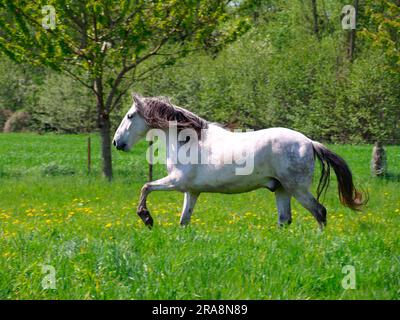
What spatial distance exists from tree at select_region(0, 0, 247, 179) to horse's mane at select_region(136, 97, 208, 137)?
6.92 m

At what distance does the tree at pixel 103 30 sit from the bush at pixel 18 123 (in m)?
25.9

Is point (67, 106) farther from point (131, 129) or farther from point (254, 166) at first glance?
point (254, 166)

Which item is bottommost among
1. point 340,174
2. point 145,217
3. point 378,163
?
point 145,217

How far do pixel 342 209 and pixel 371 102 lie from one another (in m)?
10.4

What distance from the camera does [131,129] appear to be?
384 inches

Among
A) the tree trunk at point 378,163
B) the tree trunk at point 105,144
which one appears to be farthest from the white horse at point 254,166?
the tree trunk at point 378,163

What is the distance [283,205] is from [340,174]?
0.88 meters

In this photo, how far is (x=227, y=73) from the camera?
90.9ft

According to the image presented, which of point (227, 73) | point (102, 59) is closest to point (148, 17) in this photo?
point (102, 59)

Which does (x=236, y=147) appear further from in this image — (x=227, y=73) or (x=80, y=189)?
(x=227, y=73)

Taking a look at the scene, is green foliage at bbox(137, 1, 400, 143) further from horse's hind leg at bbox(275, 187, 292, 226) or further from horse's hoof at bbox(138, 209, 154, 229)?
horse's hoof at bbox(138, 209, 154, 229)

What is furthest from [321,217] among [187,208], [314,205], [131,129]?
[131,129]

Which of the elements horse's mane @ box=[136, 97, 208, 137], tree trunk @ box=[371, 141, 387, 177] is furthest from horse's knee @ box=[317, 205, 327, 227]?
tree trunk @ box=[371, 141, 387, 177]

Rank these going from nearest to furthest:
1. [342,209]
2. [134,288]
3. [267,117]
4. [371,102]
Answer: [134,288], [342,209], [371,102], [267,117]
